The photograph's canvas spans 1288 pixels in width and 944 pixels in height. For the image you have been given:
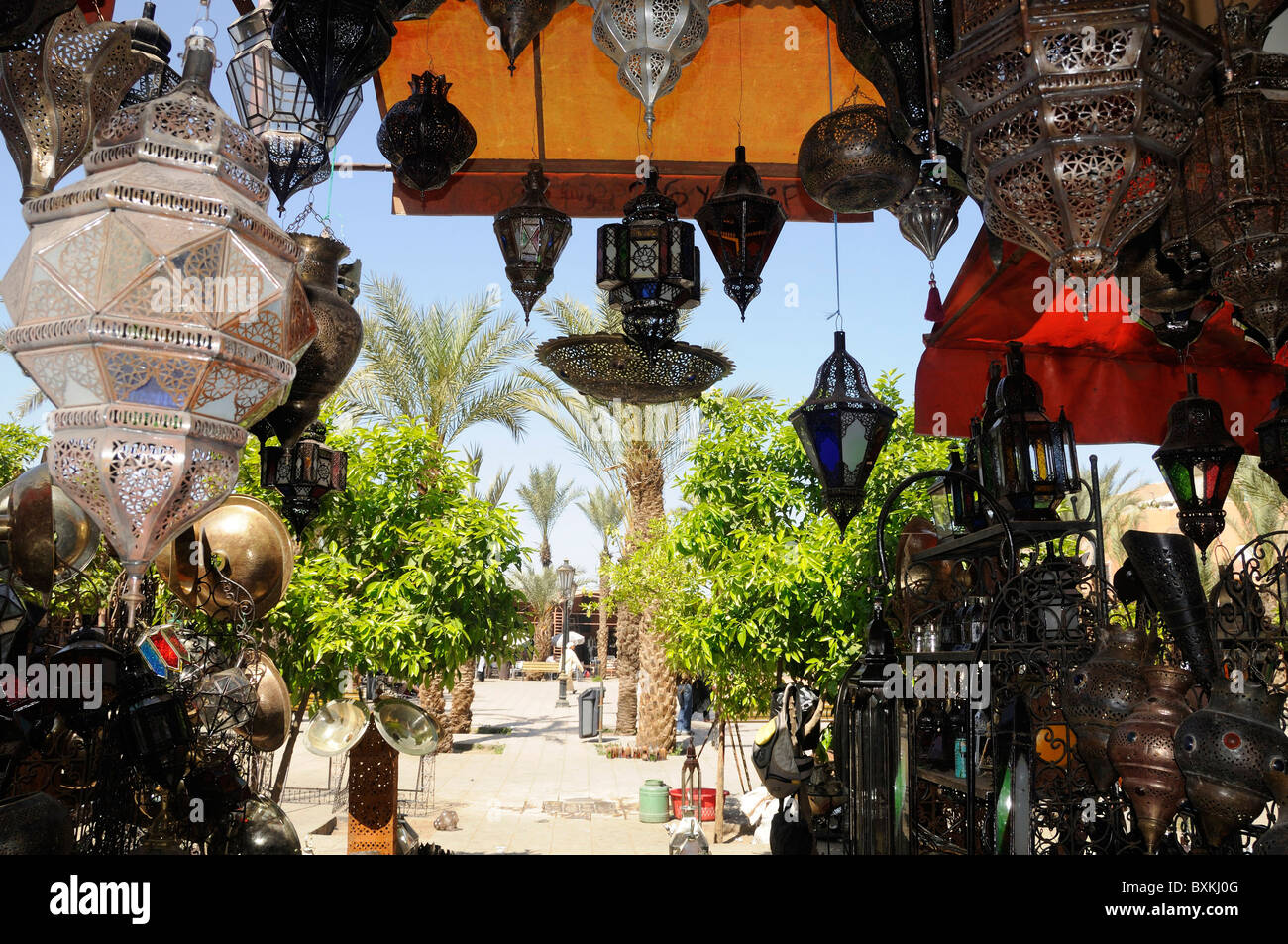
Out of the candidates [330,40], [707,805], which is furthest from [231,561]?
[707,805]

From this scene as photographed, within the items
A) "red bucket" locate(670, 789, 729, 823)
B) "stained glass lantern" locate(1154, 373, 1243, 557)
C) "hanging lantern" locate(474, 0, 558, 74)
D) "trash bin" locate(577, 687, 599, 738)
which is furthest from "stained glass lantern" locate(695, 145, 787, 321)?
"trash bin" locate(577, 687, 599, 738)

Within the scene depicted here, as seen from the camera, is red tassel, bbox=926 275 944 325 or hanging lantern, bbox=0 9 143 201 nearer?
hanging lantern, bbox=0 9 143 201

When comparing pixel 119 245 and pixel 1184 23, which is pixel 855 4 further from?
pixel 119 245

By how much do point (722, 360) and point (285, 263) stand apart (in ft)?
5.78

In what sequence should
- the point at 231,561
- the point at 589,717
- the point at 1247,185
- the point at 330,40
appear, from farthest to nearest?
the point at 589,717 → the point at 231,561 → the point at 1247,185 → the point at 330,40

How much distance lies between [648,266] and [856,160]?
2.14 feet

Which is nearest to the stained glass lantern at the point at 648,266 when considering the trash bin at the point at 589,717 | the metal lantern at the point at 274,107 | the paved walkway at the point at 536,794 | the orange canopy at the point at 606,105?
the orange canopy at the point at 606,105

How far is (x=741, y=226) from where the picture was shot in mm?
2762

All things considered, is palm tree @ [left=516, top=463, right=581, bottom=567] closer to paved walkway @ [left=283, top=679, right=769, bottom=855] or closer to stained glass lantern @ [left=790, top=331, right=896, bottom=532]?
paved walkway @ [left=283, top=679, right=769, bottom=855]

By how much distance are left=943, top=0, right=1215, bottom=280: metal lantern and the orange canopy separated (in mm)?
1811

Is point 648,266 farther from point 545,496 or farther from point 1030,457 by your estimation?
point 545,496

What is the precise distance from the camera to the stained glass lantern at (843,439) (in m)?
2.93

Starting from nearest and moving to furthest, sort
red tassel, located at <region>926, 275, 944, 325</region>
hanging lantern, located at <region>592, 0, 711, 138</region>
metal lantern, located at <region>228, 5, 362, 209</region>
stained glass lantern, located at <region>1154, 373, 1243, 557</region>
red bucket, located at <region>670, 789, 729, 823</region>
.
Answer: hanging lantern, located at <region>592, 0, 711, 138</region> → metal lantern, located at <region>228, 5, 362, 209</region> → stained glass lantern, located at <region>1154, 373, 1243, 557</region> → red tassel, located at <region>926, 275, 944, 325</region> → red bucket, located at <region>670, 789, 729, 823</region>

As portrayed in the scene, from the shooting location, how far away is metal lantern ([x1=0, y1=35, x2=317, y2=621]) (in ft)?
4.30
